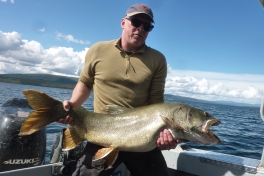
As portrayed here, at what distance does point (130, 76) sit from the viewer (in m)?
4.14

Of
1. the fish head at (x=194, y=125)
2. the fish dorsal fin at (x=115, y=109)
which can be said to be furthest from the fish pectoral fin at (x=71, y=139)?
the fish head at (x=194, y=125)

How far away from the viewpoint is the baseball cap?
13.6ft

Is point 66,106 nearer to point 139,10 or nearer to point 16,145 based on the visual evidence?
point 16,145

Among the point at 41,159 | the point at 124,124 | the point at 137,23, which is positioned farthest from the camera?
the point at 41,159

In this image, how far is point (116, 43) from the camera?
172 inches

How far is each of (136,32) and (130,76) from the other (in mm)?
707

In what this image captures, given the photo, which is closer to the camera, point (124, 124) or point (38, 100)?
point (38, 100)

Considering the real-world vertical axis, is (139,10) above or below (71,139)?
above

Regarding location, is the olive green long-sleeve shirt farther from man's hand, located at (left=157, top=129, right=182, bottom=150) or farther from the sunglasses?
man's hand, located at (left=157, top=129, right=182, bottom=150)

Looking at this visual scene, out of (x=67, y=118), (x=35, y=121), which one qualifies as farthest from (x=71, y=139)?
(x=35, y=121)

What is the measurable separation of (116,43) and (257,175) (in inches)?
127

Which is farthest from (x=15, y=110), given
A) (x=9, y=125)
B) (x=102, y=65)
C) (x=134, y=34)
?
(x=134, y=34)

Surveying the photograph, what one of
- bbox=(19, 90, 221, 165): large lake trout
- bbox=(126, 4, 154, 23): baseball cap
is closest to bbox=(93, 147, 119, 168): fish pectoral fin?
bbox=(19, 90, 221, 165): large lake trout

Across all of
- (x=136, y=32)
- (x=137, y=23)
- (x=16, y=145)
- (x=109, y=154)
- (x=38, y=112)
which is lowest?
(x=16, y=145)
